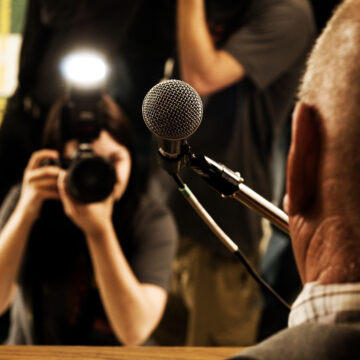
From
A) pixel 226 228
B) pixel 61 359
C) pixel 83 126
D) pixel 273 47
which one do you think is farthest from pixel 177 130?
pixel 273 47

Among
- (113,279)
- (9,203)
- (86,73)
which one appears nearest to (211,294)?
(113,279)

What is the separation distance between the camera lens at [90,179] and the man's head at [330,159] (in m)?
0.91

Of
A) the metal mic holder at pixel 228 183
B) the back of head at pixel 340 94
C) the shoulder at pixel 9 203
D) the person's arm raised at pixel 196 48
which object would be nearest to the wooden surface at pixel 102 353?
the metal mic holder at pixel 228 183

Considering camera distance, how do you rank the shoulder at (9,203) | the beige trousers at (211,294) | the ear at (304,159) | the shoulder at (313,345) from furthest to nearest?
1. the beige trousers at (211,294)
2. the shoulder at (9,203)
3. the ear at (304,159)
4. the shoulder at (313,345)

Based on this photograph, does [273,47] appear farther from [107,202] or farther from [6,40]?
[6,40]

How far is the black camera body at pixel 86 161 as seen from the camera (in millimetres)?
1374

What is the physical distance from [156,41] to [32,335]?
1029 mm

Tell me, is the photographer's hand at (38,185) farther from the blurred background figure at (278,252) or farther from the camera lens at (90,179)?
the blurred background figure at (278,252)

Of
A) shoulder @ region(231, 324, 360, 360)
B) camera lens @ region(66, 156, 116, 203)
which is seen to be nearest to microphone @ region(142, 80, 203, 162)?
shoulder @ region(231, 324, 360, 360)

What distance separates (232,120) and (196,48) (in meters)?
0.27

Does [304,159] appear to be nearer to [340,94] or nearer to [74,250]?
[340,94]

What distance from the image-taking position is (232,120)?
5.79 feet

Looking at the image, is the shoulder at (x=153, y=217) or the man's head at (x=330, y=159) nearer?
the man's head at (x=330, y=159)

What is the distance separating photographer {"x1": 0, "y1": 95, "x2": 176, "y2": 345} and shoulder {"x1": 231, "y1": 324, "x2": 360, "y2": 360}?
3.67ft
